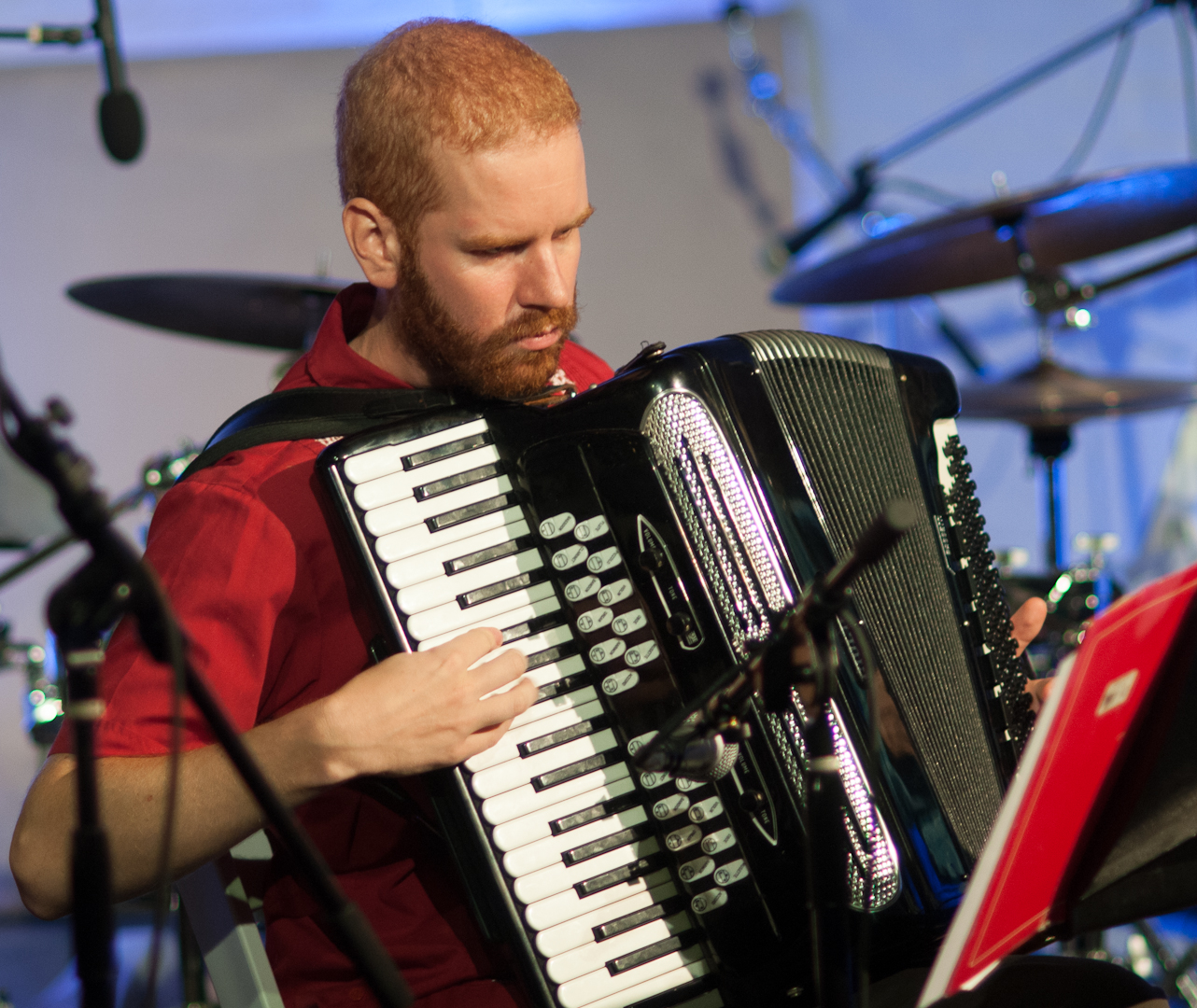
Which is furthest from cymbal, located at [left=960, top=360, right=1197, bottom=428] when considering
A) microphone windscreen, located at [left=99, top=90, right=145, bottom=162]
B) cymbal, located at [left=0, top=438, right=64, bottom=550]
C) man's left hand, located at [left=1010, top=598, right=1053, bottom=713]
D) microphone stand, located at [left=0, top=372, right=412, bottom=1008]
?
cymbal, located at [left=0, top=438, right=64, bottom=550]

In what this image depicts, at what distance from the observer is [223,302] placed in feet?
7.14

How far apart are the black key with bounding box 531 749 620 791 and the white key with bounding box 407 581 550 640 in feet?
0.50

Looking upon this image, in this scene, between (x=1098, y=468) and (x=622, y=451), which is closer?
(x=622, y=451)

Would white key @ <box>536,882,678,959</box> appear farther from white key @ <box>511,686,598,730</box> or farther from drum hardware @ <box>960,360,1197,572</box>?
drum hardware @ <box>960,360,1197,572</box>

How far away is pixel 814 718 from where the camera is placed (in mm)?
851

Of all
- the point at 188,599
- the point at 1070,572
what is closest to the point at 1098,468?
the point at 1070,572

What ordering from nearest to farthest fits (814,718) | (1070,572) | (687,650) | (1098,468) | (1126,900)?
(814,718) < (1126,900) < (687,650) < (1070,572) < (1098,468)

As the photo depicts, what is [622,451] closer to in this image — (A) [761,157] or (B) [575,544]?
(B) [575,544]

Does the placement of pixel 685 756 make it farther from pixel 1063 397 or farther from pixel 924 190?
pixel 924 190

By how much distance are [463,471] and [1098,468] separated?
9.25 feet

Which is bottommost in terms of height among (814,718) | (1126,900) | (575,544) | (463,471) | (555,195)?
(1126,900)

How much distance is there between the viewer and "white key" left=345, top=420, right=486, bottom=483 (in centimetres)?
106

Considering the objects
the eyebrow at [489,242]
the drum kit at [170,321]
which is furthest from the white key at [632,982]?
the drum kit at [170,321]

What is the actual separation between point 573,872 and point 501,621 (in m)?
0.25
